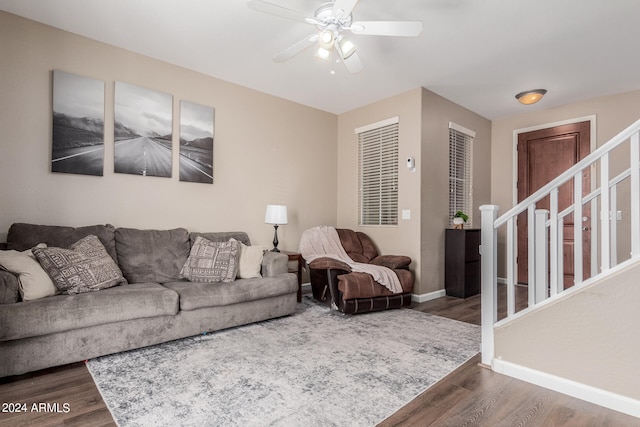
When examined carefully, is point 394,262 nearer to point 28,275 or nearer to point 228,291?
point 228,291

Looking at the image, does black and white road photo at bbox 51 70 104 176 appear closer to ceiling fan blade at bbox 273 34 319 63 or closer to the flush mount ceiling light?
ceiling fan blade at bbox 273 34 319 63

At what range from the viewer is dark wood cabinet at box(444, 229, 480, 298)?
14.4ft

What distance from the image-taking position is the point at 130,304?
247 cm

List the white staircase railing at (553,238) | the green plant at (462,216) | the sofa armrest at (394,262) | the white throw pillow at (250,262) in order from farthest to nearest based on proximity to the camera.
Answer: the green plant at (462,216) → the sofa armrest at (394,262) → the white throw pillow at (250,262) → the white staircase railing at (553,238)

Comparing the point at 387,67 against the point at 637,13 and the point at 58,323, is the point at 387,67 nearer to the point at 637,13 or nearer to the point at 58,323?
the point at 637,13

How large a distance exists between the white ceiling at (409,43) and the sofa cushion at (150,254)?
6.30ft

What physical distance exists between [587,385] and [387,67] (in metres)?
3.32

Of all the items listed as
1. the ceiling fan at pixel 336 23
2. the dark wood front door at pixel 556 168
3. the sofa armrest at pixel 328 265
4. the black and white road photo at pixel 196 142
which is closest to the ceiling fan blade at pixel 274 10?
the ceiling fan at pixel 336 23

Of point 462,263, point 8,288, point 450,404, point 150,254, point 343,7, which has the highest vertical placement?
point 343,7

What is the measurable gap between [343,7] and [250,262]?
240cm

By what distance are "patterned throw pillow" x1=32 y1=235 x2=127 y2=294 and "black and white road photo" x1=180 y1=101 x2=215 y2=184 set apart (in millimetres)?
1286

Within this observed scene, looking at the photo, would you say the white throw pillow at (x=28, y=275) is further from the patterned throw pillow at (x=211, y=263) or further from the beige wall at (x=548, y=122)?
the beige wall at (x=548, y=122)

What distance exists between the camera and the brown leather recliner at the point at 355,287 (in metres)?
3.52

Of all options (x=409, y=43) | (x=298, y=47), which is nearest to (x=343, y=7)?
(x=298, y=47)
